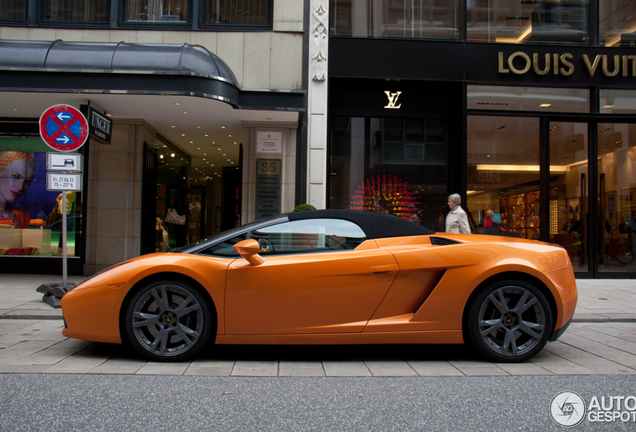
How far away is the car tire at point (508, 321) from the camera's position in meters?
3.54

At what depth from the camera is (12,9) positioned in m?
9.64

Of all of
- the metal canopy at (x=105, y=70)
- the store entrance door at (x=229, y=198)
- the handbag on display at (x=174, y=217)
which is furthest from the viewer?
the store entrance door at (x=229, y=198)

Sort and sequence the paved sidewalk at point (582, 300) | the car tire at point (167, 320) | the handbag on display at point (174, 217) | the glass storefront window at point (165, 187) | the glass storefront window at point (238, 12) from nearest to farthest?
the car tire at point (167, 320)
the paved sidewalk at point (582, 300)
the glass storefront window at point (238, 12)
the handbag on display at point (174, 217)
the glass storefront window at point (165, 187)

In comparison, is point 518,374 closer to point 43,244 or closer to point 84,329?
point 84,329

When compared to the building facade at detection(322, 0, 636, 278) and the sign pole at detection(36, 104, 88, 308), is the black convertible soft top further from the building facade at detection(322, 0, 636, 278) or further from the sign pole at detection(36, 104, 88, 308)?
the building facade at detection(322, 0, 636, 278)

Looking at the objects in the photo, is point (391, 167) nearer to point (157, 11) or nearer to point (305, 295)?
point (157, 11)

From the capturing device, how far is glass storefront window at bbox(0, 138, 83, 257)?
9.55 metres

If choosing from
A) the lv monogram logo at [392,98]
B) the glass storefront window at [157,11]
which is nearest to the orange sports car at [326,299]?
the lv monogram logo at [392,98]

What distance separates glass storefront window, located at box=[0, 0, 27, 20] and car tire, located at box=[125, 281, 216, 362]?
31.2ft

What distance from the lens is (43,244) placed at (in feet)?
31.3

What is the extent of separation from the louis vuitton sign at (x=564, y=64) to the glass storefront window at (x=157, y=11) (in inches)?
287

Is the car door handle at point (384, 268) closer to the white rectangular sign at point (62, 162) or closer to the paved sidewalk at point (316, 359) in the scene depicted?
the paved sidewalk at point (316, 359)

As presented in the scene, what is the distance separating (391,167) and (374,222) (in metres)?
6.45

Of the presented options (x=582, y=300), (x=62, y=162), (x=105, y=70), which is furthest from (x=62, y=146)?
(x=582, y=300)
